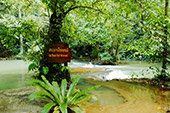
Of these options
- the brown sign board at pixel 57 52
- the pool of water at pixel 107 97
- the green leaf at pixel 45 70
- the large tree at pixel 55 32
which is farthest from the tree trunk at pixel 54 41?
the pool of water at pixel 107 97

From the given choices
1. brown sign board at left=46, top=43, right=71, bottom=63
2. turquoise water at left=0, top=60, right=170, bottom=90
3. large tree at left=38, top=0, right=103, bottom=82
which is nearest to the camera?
brown sign board at left=46, top=43, right=71, bottom=63

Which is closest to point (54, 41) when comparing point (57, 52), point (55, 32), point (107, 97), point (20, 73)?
point (55, 32)

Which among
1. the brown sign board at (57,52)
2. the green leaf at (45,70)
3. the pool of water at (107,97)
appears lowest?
the pool of water at (107,97)

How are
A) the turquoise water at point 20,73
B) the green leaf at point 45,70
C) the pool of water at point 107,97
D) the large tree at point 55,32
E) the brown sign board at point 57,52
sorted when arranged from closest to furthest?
the brown sign board at point 57,52, the pool of water at point 107,97, the green leaf at point 45,70, the large tree at point 55,32, the turquoise water at point 20,73

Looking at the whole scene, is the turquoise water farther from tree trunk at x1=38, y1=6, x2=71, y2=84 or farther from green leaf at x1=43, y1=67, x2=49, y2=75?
green leaf at x1=43, y1=67, x2=49, y2=75

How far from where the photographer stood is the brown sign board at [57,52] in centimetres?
387

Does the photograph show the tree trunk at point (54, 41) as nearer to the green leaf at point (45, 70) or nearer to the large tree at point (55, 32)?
the large tree at point (55, 32)

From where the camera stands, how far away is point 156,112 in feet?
10.9

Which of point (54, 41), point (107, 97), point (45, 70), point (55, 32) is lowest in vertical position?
→ point (107, 97)

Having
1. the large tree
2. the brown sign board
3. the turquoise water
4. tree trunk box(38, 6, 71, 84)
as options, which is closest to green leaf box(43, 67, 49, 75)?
the large tree

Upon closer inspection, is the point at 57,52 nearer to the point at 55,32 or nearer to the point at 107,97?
the point at 55,32

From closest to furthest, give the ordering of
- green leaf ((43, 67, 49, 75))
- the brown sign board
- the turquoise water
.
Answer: the brown sign board < green leaf ((43, 67, 49, 75)) < the turquoise water

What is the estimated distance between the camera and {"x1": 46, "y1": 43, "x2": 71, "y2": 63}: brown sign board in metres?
3.87

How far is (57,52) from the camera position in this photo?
12.8 ft
